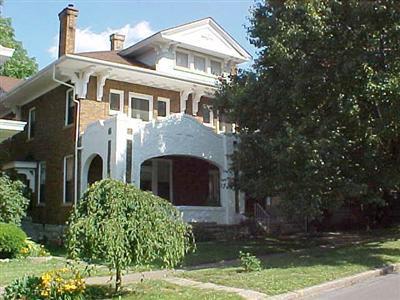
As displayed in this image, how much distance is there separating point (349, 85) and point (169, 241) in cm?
801

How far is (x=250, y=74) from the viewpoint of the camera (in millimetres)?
Result: 19047

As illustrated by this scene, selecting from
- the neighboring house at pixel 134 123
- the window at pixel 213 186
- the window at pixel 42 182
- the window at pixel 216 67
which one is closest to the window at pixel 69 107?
the neighboring house at pixel 134 123

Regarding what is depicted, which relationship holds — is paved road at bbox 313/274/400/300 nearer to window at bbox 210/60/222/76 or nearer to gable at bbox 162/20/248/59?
gable at bbox 162/20/248/59

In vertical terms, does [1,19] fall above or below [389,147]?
above

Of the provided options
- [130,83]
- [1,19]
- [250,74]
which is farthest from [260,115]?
[1,19]

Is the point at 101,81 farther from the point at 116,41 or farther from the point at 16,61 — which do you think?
the point at 16,61

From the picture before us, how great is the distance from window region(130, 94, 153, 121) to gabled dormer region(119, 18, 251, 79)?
66.8 inches

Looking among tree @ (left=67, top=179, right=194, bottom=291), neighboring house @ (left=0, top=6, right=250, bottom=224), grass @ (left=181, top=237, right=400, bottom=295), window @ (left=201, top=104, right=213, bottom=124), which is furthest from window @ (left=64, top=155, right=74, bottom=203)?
tree @ (left=67, top=179, right=194, bottom=291)

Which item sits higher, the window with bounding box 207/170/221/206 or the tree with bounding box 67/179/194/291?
the window with bounding box 207/170/221/206

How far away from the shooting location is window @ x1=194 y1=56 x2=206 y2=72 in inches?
1007

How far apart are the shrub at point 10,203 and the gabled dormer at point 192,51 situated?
8.23 m

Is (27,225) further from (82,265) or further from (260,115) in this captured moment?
(260,115)

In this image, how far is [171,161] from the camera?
77.9 feet

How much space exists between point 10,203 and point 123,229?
1120 cm
